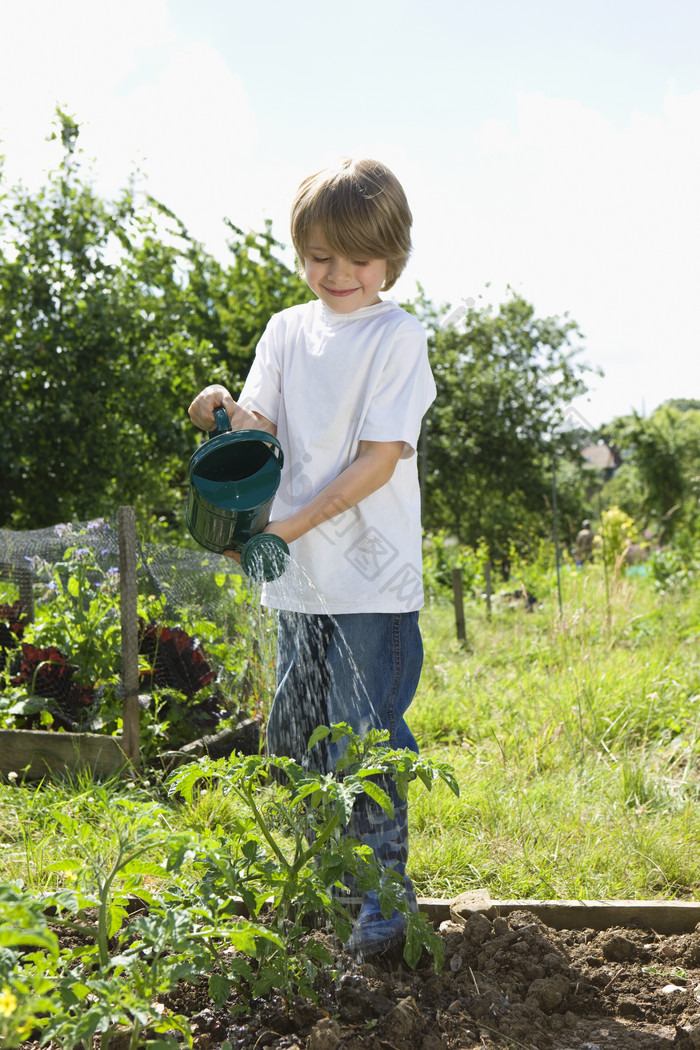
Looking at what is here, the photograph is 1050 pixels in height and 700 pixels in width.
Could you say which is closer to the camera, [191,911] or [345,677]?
[191,911]

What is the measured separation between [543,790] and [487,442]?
52.5 feet

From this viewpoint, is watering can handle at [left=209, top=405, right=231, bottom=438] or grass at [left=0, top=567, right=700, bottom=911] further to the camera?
grass at [left=0, top=567, right=700, bottom=911]

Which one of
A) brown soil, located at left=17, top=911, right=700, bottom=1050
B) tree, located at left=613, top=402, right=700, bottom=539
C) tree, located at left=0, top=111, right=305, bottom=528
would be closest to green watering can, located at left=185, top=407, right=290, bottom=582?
brown soil, located at left=17, top=911, right=700, bottom=1050

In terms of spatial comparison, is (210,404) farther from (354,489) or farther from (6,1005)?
(6,1005)

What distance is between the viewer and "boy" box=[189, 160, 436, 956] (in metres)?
1.82

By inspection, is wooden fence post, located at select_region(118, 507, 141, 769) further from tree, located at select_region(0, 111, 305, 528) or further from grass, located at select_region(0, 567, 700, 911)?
tree, located at select_region(0, 111, 305, 528)

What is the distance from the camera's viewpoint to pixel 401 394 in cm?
191

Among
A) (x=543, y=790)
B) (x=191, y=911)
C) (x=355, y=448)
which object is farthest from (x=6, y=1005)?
(x=543, y=790)

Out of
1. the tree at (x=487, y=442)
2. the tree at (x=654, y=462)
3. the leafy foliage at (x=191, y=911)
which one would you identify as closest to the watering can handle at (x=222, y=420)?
the leafy foliage at (x=191, y=911)

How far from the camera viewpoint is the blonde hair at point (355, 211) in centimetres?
180

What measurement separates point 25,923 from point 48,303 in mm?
4938

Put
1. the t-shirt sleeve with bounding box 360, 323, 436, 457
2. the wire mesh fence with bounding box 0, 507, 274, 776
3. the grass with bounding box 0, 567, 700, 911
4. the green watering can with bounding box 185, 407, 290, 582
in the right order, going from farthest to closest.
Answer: the wire mesh fence with bounding box 0, 507, 274, 776
the grass with bounding box 0, 567, 700, 911
the t-shirt sleeve with bounding box 360, 323, 436, 457
the green watering can with bounding box 185, 407, 290, 582

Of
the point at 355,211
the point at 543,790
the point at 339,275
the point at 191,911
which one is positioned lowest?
the point at 543,790

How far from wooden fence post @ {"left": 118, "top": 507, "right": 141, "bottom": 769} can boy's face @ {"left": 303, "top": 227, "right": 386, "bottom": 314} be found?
138 cm
